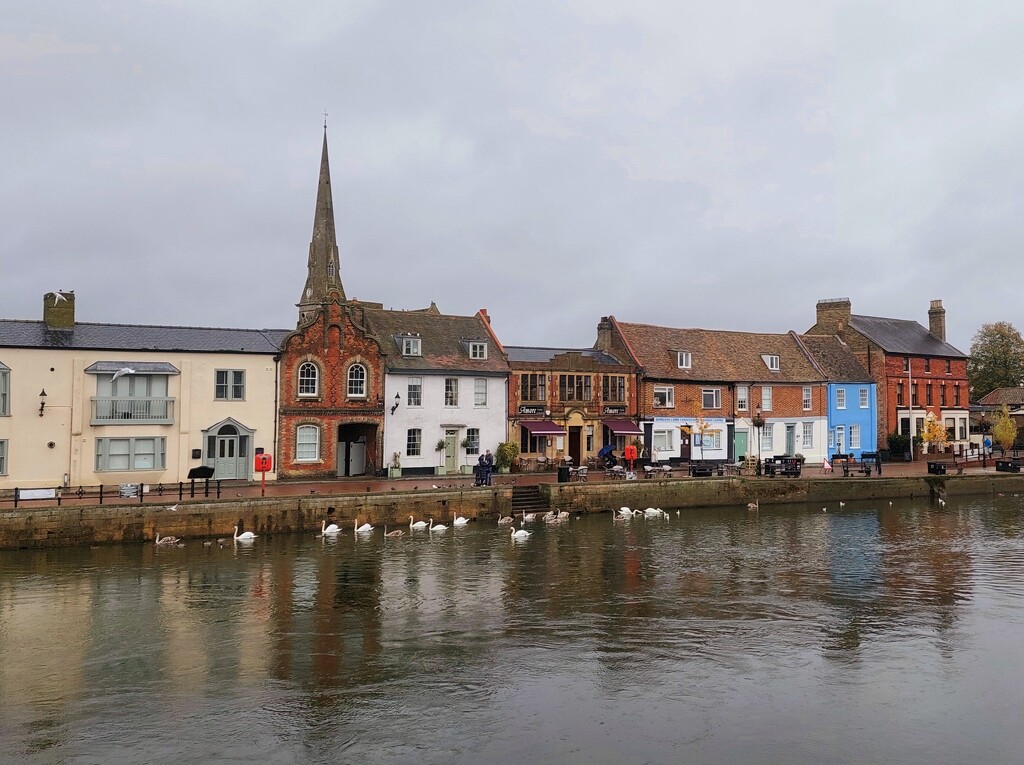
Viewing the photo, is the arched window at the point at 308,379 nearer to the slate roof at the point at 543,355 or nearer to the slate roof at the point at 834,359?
the slate roof at the point at 543,355

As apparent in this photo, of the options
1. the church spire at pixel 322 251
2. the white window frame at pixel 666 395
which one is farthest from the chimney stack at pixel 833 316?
the church spire at pixel 322 251

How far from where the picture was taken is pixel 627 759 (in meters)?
13.7

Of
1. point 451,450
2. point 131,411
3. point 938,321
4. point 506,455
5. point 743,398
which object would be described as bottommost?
point 506,455

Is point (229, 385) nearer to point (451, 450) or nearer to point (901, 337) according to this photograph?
point (451, 450)

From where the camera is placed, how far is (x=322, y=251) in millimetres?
61656

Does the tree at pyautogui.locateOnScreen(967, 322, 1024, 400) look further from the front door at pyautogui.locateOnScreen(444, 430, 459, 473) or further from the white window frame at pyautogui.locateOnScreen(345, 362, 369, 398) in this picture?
the white window frame at pyautogui.locateOnScreen(345, 362, 369, 398)

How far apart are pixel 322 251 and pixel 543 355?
67.0ft

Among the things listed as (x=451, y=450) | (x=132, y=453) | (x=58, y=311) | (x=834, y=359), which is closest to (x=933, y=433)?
(x=834, y=359)

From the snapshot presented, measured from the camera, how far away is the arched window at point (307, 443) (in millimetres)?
41188

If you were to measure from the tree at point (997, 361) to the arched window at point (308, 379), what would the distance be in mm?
74001

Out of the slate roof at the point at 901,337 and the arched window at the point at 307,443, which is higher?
the slate roof at the point at 901,337

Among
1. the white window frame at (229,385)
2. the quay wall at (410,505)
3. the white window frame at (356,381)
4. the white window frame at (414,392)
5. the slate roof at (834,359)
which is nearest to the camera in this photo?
the quay wall at (410,505)

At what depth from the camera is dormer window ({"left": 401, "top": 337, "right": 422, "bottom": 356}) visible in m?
45.2

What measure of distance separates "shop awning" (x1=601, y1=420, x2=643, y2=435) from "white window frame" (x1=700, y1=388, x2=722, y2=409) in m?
6.11
